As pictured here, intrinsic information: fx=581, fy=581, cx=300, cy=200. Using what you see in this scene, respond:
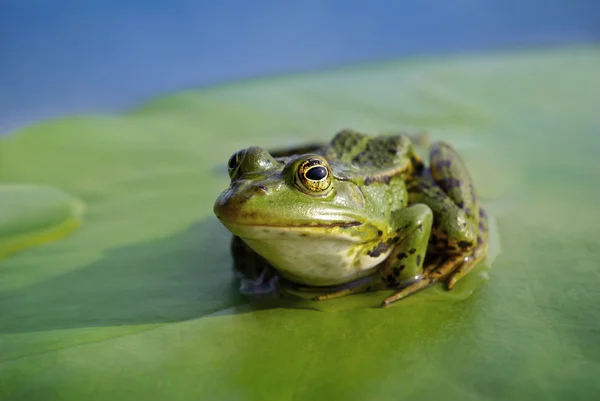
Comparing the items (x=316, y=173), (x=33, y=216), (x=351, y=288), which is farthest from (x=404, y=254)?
(x=33, y=216)

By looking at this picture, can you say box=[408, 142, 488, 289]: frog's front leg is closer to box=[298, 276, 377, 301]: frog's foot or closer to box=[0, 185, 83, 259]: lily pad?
box=[298, 276, 377, 301]: frog's foot

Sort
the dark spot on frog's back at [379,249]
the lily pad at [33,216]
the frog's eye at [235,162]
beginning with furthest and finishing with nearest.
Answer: the lily pad at [33,216], the dark spot on frog's back at [379,249], the frog's eye at [235,162]

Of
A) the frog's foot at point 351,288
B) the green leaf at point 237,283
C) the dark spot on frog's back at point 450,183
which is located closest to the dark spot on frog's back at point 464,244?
the green leaf at point 237,283

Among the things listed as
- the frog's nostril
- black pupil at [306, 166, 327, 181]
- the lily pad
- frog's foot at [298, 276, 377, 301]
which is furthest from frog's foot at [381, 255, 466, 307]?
the lily pad

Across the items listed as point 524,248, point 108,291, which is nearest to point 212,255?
point 108,291

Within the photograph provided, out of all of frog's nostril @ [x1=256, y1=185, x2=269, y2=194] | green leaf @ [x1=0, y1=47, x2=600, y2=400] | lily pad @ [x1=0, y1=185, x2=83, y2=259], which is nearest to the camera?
green leaf @ [x1=0, y1=47, x2=600, y2=400]

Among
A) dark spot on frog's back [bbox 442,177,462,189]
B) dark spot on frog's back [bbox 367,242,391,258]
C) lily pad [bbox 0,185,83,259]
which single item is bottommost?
dark spot on frog's back [bbox 367,242,391,258]

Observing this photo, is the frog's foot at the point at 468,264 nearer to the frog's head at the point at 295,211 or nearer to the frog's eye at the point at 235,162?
the frog's head at the point at 295,211
